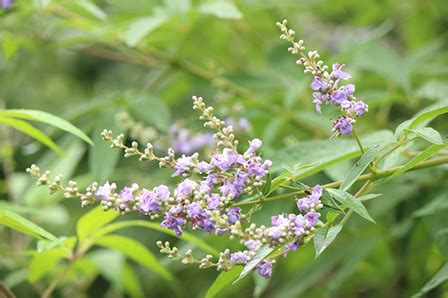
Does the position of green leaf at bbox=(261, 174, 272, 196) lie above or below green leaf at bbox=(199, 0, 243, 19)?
below

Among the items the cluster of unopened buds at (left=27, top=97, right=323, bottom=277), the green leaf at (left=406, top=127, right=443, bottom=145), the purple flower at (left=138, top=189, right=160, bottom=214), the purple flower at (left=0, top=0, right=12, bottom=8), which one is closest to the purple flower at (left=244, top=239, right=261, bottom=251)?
the cluster of unopened buds at (left=27, top=97, right=323, bottom=277)

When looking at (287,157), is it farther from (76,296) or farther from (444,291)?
(76,296)

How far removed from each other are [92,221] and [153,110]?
0.95m

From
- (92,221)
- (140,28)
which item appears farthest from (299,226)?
(140,28)

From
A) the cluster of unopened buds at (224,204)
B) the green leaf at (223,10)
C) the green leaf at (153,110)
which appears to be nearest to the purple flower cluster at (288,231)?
the cluster of unopened buds at (224,204)

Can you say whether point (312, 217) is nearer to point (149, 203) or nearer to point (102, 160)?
point (149, 203)

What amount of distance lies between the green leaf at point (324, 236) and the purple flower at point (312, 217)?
4cm

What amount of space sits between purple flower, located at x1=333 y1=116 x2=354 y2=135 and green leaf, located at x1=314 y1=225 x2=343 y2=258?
0.22m

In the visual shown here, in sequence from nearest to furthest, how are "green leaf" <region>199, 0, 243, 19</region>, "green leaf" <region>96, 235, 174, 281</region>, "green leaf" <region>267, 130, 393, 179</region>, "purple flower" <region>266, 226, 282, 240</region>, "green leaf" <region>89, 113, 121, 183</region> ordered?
"purple flower" <region>266, 226, 282, 240</region>, "green leaf" <region>267, 130, 393, 179</region>, "green leaf" <region>96, 235, 174, 281</region>, "green leaf" <region>199, 0, 243, 19</region>, "green leaf" <region>89, 113, 121, 183</region>

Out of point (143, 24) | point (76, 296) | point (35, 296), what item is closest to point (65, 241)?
point (143, 24)

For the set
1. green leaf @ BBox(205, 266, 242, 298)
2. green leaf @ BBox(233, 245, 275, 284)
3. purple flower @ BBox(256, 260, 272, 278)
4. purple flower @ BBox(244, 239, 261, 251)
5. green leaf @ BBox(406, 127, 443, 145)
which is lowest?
green leaf @ BBox(205, 266, 242, 298)

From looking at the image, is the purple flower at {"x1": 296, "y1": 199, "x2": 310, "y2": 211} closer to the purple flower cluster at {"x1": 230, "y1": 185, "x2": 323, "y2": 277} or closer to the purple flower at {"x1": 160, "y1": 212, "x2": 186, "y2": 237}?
the purple flower cluster at {"x1": 230, "y1": 185, "x2": 323, "y2": 277}

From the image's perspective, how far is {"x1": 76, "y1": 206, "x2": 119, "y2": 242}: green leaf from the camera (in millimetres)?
2207

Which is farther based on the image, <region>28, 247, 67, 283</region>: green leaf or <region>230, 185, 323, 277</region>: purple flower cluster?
<region>28, 247, 67, 283</region>: green leaf
